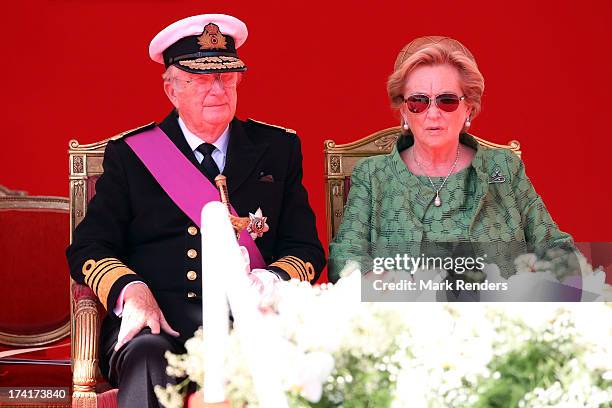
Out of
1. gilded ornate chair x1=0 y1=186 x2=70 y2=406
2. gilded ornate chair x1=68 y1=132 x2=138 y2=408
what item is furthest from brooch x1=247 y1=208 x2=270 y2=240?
gilded ornate chair x1=0 y1=186 x2=70 y2=406

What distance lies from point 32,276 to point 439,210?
172 centimetres

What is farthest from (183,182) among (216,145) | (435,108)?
(435,108)

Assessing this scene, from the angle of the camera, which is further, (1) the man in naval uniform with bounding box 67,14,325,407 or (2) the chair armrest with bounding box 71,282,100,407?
(1) the man in naval uniform with bounding box 67,14,325,407

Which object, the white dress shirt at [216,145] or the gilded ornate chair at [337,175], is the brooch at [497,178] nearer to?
the gilded ornate chair at [337,175]

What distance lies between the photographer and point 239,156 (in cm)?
392

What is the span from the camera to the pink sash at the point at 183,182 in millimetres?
3818

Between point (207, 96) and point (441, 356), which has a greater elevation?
point (207, 96)

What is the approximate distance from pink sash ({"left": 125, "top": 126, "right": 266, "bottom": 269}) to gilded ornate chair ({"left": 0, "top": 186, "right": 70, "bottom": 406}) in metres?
0.95

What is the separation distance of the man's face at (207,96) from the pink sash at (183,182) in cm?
13

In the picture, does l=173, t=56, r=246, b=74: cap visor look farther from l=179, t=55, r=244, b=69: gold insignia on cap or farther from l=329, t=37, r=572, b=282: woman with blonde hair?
l=329, t=37, r=572, b=282: woman with blonde hair

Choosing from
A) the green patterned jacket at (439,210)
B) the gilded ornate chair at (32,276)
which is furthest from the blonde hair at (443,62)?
the gilded ornate chair at (32,276)

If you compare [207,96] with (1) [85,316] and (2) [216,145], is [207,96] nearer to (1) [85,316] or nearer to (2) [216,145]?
(2) [216,145]

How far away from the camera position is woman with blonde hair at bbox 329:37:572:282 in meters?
3.86

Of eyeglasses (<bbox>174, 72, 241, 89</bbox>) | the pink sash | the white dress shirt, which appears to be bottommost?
the pink sash
